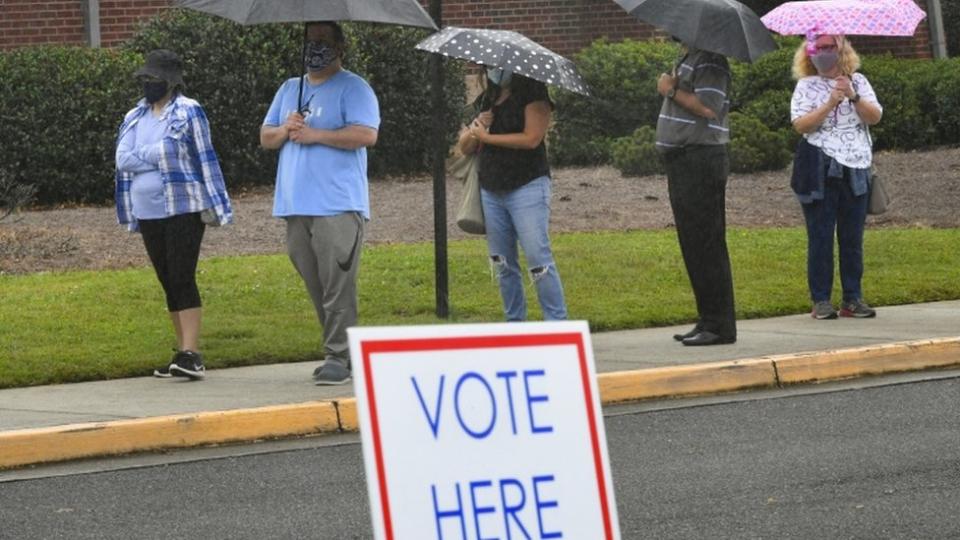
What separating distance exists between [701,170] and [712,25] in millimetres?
840

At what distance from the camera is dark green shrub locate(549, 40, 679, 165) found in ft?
70.0

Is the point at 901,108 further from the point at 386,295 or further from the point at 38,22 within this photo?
the point at 386,295

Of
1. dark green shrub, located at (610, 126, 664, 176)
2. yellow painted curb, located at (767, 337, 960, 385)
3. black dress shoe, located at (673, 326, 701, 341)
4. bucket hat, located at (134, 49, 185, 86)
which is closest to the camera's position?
bucket hat, located at (134, 49, 185, 86)

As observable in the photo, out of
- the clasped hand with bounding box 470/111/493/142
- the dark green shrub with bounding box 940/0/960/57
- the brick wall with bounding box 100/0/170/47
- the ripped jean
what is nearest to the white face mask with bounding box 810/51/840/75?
the ripped jean

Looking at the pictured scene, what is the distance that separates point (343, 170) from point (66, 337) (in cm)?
277

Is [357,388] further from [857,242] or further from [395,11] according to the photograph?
[857,242]

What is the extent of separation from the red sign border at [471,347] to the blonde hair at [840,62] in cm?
878

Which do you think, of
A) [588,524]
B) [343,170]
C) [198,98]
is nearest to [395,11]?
[343,170]

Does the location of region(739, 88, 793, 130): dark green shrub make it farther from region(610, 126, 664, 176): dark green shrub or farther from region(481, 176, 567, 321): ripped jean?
region(481, 176, 567, 321): ripped jean

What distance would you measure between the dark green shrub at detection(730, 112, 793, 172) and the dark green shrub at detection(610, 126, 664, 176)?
0.79 m

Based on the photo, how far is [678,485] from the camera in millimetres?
8109

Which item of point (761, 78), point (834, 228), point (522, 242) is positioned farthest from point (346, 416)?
point (761, 78)

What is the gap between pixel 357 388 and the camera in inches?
147

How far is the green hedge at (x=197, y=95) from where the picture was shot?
18.4 m
